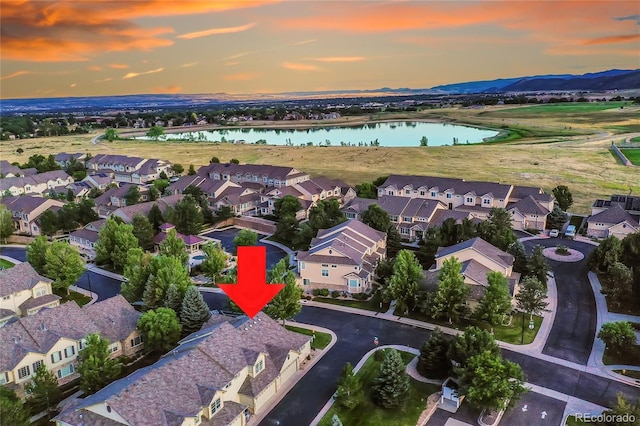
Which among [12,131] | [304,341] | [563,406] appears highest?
[12,131]

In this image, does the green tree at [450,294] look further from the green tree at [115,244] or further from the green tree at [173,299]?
the green tree at [115,244]

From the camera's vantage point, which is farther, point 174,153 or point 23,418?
point 174,153

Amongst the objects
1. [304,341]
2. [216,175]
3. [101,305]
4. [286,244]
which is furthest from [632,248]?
[216,175]

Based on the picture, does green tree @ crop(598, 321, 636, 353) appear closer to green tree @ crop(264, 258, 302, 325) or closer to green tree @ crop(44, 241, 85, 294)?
green tree @ crop(264, 258, 302, 325)

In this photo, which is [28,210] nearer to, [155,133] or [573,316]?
[573,316]

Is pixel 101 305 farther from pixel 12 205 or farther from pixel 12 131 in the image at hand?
pixel 12 131

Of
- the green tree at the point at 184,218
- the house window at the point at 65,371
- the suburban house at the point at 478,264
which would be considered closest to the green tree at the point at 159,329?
the house window at the point at 65,371

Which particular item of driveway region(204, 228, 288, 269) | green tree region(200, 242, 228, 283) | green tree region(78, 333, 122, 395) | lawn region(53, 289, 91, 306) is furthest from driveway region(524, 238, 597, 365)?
lawn region(53, 289, 91, 306)
